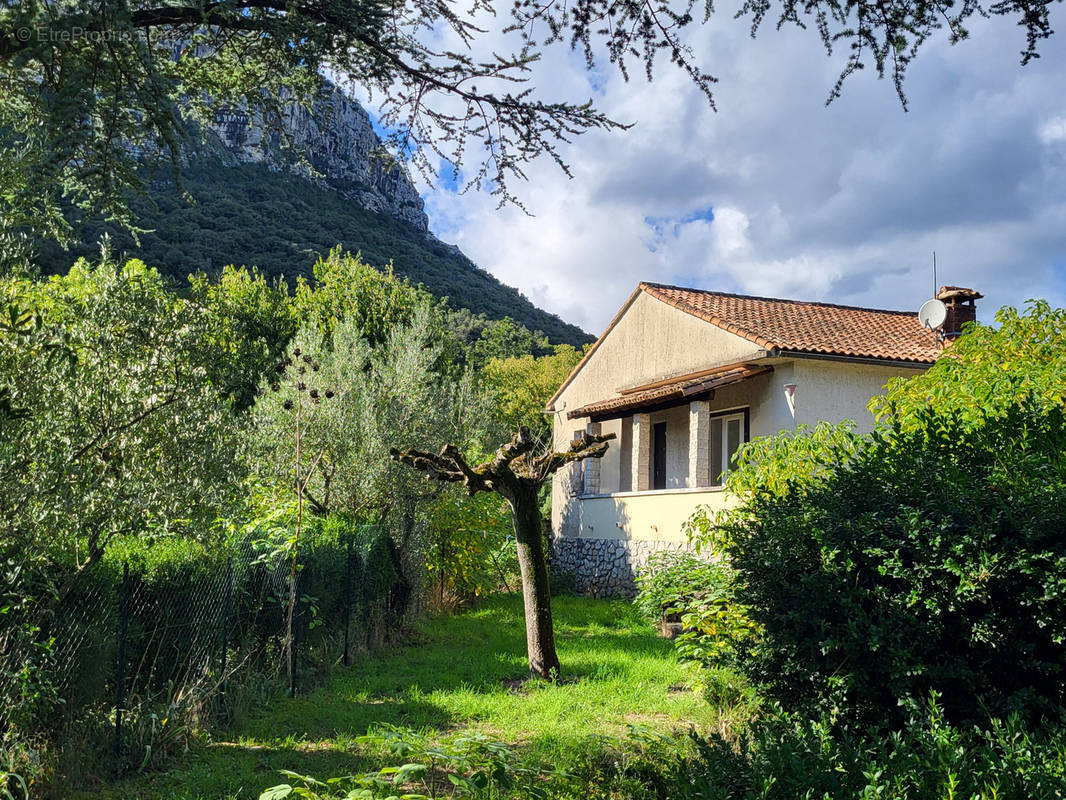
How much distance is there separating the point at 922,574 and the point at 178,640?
5.72 meters

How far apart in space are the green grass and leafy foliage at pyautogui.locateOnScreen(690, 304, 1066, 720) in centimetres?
206

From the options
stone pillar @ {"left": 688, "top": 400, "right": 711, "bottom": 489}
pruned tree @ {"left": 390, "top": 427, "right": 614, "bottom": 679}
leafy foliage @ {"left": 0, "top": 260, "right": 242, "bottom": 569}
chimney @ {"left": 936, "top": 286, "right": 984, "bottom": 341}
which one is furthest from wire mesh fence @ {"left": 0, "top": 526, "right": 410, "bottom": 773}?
chimney @ {"left": 936, "top": 286, "right": 984, "bottom": 341}

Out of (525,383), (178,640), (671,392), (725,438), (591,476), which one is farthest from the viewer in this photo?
(525,383)

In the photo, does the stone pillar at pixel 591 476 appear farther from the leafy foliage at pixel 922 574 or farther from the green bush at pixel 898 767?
the green bush at pixel 898 767

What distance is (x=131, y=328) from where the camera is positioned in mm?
6277

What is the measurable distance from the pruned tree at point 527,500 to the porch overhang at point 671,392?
227 inches

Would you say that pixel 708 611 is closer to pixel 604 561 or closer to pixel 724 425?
pixel 724 425

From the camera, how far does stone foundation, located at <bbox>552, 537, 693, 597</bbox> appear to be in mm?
17203

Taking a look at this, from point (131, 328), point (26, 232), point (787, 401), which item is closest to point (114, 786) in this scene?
point (131, 328)

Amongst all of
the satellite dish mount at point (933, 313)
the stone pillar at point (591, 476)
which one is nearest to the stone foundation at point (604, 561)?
the stone pillar at point (591, 476)

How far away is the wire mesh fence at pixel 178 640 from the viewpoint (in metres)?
5.23

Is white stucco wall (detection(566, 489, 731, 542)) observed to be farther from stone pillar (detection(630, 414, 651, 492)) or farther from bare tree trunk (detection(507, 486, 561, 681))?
bare tree trunk (detection(507, 486, 561, 681))

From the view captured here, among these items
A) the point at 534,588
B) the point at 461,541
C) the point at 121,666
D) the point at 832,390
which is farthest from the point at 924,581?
the point at 461,541

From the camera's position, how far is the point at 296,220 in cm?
3475
